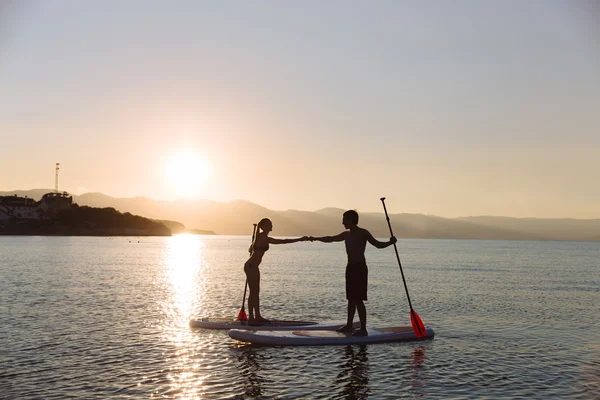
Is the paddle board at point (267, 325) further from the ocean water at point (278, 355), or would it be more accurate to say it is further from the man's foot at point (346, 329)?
the man's foot at point (346, 329)

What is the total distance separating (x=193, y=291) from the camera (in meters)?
37.5

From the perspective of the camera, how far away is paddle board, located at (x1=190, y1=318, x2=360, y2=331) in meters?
18.8

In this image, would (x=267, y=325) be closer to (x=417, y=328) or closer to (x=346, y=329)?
(x=346, y=329)

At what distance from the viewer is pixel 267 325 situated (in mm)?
19125

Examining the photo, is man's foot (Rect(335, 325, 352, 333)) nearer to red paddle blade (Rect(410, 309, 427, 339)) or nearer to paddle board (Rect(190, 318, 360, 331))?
paddle board (Rect(190, 318, 360, 331))

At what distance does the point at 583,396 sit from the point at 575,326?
45.2 feet

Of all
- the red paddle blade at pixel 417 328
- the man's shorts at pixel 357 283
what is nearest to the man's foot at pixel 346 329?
the man's shorts at pixel 357 283

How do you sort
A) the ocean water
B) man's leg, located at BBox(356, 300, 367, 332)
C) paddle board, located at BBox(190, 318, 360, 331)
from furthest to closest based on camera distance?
paddle board, located at BBox(190, 318, 360, 331)
man's leg, located at BBox(356, 300, 367, 332)
the ocean water

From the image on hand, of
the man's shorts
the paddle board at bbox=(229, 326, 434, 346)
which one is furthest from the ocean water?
the man's shorts

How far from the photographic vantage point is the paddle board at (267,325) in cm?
1875

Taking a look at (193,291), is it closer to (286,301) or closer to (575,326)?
(286,301)

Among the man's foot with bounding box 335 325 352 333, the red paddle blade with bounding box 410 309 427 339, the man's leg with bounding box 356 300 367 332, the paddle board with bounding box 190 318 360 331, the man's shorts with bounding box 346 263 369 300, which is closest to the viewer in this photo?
the man's shorts with bounding box 346 263 369 300

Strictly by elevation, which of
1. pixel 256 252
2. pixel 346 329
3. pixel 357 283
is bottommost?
pixel 346 329

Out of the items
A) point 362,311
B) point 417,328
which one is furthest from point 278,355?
point 417,328
